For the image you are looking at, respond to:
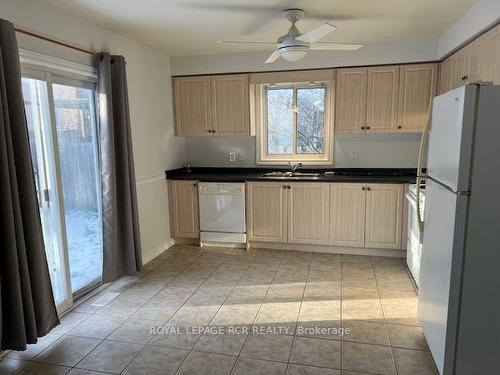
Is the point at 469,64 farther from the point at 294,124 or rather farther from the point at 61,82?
the point at 61,82

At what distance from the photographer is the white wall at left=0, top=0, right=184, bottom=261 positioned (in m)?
2.72

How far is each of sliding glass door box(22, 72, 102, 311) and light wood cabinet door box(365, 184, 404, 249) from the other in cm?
290

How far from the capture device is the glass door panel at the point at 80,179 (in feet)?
9.59

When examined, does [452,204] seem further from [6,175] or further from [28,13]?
[28,13]

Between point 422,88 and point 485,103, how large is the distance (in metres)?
2.50

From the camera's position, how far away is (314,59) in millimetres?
4199

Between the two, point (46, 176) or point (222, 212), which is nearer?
point (46, 176)

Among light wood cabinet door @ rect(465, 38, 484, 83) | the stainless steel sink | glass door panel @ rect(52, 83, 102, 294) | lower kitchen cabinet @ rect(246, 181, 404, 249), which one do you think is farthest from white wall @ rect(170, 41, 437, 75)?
glass door panel @ rect(52, 83, 102, 294)

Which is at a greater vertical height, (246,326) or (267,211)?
(267,211)

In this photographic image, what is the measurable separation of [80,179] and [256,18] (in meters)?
2.10

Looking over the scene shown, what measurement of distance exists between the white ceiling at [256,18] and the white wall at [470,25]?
0.22 ft

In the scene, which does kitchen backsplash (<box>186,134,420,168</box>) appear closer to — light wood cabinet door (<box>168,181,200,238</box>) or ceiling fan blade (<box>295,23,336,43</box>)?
light wood cabinet door (<box>168,181,200,238</box>)

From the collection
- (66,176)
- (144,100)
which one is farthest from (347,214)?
(66,176)

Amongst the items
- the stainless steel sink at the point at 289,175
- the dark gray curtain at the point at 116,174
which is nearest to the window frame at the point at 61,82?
the dark gray curtain at the point at 116,174
